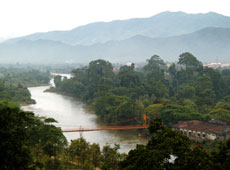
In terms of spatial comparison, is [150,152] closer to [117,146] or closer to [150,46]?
[117,146]

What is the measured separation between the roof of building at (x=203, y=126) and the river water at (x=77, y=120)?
2.27 meters

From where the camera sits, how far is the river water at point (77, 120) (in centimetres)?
1642

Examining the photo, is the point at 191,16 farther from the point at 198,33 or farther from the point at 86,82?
the point at 86,82

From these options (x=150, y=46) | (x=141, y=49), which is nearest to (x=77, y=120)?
(x=141, y=49)

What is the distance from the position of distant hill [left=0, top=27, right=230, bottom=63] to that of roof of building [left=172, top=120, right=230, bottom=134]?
11508cm

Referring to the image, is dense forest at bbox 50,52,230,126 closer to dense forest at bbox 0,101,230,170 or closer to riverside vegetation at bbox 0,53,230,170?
riverside vegetation at bbox 0,53,230,170

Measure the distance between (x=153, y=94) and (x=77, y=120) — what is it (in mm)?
7908

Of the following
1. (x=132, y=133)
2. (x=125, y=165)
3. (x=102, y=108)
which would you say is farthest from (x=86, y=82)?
(x=125, y=165)

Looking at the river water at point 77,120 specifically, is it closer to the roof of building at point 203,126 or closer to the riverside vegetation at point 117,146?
the riverside vegetation at point 117,146

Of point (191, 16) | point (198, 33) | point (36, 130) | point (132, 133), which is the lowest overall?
point (132, 133)

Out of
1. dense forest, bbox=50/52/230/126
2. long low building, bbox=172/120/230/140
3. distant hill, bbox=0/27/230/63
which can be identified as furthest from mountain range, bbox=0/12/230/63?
long low building, bbox=172/120/230/140

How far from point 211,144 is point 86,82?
21.4 metres

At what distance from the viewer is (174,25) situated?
19250 centimetres

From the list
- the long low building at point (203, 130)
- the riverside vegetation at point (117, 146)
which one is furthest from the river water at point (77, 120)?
the long low building at point (203, 130)
